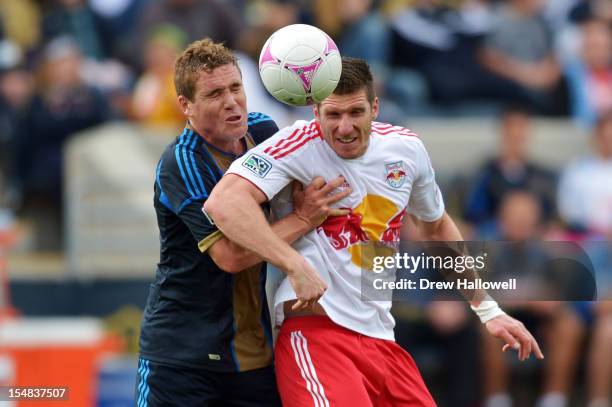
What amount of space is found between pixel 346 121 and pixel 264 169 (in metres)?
0.45

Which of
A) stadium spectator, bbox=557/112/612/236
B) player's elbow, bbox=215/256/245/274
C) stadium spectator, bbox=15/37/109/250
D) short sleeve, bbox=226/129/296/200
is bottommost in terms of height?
player's elbow, bbox=215/256/245/274

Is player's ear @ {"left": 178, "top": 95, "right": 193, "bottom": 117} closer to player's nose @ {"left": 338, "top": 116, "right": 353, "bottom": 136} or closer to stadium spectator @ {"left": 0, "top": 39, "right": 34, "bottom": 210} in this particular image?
player's nose @ {"left": 338, "top": 116, "right": 353, "bottom": 136}

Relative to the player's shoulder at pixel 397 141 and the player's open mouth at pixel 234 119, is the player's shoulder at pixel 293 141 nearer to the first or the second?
the player's open mouth at pixel 234 119

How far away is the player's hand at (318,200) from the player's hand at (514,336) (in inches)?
39.5

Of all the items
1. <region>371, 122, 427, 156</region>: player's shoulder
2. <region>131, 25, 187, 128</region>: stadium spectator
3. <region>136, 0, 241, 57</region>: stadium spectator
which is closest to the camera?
<region>371, 122, 427, 156</region>: player's shoulder

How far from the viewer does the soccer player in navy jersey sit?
5.81 metres

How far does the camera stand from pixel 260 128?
6.14 metres

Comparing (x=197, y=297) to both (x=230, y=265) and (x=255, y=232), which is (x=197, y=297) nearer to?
(x=230, y=265)

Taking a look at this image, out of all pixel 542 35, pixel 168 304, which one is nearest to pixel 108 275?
pixel 542 35

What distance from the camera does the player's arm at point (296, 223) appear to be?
556 centimetres

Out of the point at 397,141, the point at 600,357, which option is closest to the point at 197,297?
the point at 397,141

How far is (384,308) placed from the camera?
→ 588cm

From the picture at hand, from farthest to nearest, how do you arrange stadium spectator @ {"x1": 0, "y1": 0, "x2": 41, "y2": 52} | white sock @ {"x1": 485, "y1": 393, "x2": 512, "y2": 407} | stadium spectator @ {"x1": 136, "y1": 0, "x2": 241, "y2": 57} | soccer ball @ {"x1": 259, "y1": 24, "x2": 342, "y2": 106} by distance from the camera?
stadium spectator @ {"x1": 0, "y1": 0, "x2": 41, "y2": 52}, stadium spectator @ {"x1": 136, "y1": 0, "x2": 241, "y2": 57}, white sock @ {"x1": 485, "y1": 393, "x2": 512, "y2": 407}, soccer ball @ {"x1": 259, "y1": 24, "x2": 342, "y2": 106}

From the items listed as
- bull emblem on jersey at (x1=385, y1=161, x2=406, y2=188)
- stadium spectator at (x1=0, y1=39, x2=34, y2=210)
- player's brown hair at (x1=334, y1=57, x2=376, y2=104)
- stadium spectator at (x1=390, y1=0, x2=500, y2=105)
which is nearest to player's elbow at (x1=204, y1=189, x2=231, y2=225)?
player's brown hair at (x1=334, y1=57, x2=376, y2=104)
